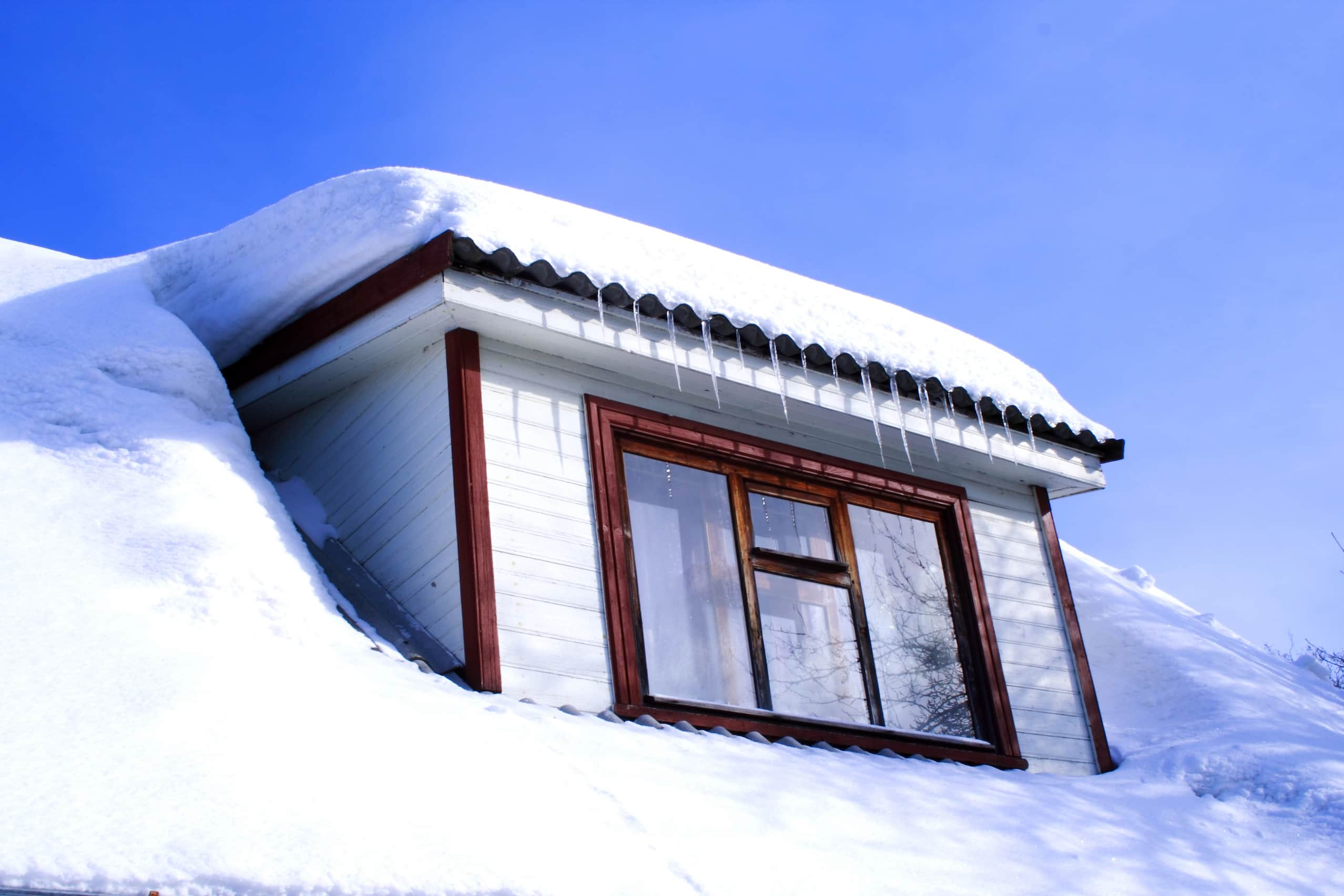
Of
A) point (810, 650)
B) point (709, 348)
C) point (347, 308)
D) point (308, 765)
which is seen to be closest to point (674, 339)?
point (709, 348)

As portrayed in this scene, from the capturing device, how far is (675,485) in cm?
591

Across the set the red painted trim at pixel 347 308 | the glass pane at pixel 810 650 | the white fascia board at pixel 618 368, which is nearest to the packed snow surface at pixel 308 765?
the glass pane at pixel 810 650

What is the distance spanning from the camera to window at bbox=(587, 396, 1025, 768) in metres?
5.44

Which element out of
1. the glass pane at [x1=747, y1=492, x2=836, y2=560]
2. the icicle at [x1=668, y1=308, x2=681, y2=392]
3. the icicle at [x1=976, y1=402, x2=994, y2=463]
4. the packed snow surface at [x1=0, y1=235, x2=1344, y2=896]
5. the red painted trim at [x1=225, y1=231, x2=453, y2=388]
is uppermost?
the red painted trim at [x1=225, y1=231, x2=453, y2=388]

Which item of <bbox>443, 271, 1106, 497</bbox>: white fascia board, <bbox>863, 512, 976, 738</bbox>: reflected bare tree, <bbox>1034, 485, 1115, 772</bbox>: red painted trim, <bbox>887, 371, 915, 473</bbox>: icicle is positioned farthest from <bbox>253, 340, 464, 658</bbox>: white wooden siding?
<bbox>1034, 485, 1115, 772</bbox>: red painted trim

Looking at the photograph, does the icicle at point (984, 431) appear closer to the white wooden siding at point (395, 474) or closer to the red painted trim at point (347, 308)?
the white wooden siding at point (395, 474)

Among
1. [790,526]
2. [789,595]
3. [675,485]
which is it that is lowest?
[789,595]

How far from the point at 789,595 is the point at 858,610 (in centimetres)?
40

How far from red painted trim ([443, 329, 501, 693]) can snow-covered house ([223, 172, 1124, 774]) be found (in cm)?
1

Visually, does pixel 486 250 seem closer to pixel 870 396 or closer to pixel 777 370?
pixel 777 370

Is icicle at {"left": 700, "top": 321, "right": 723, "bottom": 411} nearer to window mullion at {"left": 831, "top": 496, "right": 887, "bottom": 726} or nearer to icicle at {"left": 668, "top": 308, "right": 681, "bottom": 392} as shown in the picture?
icicle at {"left": 668, "top": 308, "right": 681, "bottom": 392}

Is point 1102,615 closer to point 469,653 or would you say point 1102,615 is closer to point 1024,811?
point 1024,811

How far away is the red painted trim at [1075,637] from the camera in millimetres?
6777

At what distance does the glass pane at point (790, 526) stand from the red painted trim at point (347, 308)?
197cm
